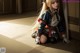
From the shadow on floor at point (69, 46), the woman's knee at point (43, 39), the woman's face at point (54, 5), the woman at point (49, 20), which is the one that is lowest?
the shadow on floor at point (69, 46)

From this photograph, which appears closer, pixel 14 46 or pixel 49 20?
pixel 14 46

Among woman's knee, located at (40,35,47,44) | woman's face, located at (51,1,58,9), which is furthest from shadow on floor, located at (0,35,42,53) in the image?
woman's face, located at (51,1,58,9)

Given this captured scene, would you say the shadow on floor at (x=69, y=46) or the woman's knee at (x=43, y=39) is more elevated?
the woman's knee at (x=43, y=39)

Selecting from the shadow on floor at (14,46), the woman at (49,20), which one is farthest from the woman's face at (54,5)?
the shadow on floor at (14,46)

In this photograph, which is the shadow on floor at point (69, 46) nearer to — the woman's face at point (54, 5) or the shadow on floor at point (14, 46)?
the shadow on floor at point (14, 46)

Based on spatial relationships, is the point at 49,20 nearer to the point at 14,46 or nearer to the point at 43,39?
the point at 43,39

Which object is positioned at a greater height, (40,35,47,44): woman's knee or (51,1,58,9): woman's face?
(51,1,58,9): woman's face

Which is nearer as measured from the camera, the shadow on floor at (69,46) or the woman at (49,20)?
the shadow on floor at (69,46)

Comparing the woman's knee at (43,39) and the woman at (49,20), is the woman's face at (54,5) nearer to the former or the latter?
the woman at (49,20)

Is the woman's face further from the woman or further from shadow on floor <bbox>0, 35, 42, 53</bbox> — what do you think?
shadow on floor <bbox>0, 35, 42, 53</bbox>

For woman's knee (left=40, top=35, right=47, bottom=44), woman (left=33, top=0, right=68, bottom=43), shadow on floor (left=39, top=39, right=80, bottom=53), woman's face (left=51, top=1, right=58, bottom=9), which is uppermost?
woman's face (left=51, top=1, right=58, bottom=9)

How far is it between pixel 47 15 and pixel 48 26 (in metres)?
0.17

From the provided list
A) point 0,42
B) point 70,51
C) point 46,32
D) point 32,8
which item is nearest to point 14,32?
point 0,42

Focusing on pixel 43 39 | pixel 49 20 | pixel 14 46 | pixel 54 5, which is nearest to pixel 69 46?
pixel 43 39
